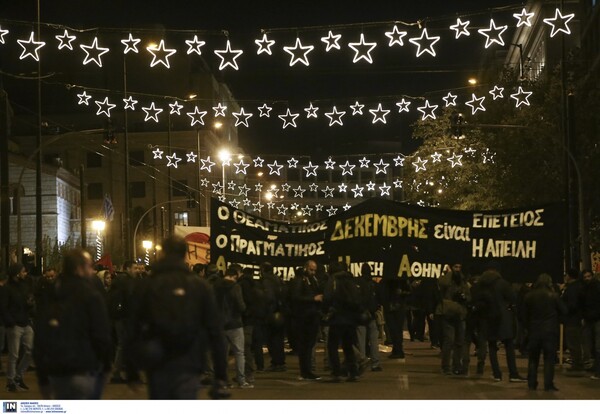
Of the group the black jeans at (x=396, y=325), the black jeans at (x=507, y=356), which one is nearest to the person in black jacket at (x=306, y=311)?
the black jeans at (x=507, y=356)

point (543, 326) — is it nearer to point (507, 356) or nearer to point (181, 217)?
point (507, 356)

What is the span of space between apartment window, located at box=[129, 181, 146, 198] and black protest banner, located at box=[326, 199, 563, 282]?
77849 millimetres

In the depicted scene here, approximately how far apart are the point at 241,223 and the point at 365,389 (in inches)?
131

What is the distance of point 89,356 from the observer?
25.2 feet

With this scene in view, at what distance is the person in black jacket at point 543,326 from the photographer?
13719mm

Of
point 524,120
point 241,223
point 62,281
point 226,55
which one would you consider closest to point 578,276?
point 241,223

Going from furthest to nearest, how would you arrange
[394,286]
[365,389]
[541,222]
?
[394,286]
[541,222]
[365,389]

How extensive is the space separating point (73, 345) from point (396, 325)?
39.5 ft

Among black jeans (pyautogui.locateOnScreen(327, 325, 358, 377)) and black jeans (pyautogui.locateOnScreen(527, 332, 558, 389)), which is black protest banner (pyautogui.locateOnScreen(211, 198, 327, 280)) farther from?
black jeans (pyautogui.locateOnScreen(527, 332, 558, 389))

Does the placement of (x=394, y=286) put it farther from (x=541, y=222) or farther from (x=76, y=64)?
(x=76, y=64)

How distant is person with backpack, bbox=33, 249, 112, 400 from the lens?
7.66 metres

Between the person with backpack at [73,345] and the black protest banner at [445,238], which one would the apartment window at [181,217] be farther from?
the person with backpack at [73,345]

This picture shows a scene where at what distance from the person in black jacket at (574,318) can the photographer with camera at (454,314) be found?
1.57 m

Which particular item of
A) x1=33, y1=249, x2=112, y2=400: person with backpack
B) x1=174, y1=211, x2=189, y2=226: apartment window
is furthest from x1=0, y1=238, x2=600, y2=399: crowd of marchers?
x1=174, y1=211, x2=189, y2=226: apartment window
